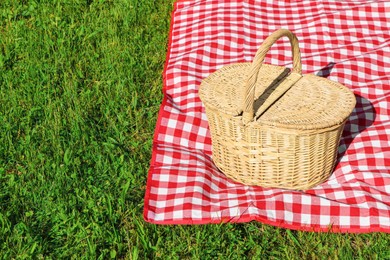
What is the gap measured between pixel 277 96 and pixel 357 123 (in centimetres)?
90

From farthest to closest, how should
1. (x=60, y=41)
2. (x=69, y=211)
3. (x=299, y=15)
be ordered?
(x=299, y=15), (x=60, y=41), (x=69, y=211)

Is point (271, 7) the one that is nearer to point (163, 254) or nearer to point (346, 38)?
point (346, 38)

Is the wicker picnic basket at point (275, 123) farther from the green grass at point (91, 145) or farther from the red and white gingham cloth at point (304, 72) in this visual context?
the green grass at point (91, 145)

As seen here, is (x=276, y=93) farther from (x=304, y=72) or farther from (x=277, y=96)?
(x=304, y=72)

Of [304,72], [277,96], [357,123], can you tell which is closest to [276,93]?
[277,96]

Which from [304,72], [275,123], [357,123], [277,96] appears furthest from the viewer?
[304,72]

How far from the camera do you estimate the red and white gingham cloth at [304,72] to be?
10.7 feet

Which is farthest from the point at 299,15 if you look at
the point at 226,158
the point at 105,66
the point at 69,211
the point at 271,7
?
the point at 69,211

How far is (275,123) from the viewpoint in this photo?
123 inches

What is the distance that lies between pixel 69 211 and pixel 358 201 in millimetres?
1547

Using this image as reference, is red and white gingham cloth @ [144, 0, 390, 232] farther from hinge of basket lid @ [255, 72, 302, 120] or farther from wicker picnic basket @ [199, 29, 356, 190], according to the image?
hinge of basket lid @ [255, 72, 302, 120]

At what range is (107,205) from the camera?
3238 mm

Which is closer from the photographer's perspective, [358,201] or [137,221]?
[137,221]

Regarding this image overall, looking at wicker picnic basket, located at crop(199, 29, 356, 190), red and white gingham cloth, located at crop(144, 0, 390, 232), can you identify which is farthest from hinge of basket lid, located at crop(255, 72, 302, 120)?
red and white gingham cloth, located at crop(144, 0, 390, 232)
